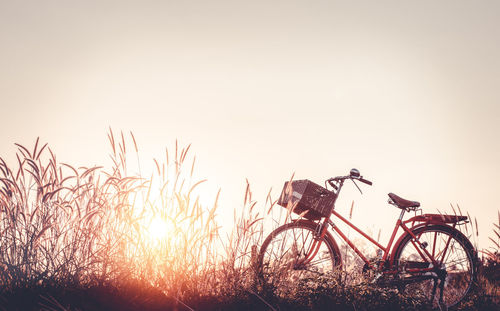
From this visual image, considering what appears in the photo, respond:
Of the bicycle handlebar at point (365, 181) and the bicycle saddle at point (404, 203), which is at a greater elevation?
the bicycle handlebar at point (365, 181)

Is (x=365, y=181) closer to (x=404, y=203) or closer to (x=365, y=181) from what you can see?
(x=365, y=181)

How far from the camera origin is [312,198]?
4.29m

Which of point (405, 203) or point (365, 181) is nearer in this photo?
point (365, 181)

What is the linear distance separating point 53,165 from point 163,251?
1.13 m

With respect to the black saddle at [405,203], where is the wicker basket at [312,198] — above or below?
above

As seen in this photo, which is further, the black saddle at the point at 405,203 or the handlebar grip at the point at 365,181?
the black saddle at the point at 405,203

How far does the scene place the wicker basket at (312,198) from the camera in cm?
425

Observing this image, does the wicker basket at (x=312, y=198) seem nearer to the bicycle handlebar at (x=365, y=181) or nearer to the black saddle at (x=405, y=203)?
the bicycle handlebar at (x=365, y=181)

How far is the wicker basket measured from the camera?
425cm

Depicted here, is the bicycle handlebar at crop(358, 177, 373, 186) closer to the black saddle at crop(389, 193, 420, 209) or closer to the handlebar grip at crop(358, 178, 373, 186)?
the handlebar grip at crop(358, 178, 373, 186)

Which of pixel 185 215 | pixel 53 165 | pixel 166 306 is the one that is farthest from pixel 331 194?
pixel 53 165

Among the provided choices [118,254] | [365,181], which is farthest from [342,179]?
[118,254]

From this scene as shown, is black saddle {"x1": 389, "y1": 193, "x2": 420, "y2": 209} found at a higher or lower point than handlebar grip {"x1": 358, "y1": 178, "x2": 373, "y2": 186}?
lower

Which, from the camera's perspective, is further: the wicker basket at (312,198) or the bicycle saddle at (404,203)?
the bicycle saddle at (404,203)
